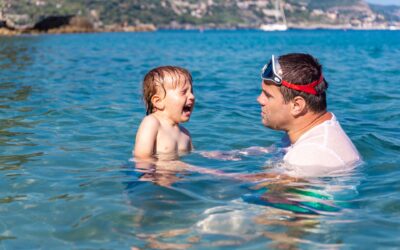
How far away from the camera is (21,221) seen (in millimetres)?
4316

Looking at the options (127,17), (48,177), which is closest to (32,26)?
(127,17)

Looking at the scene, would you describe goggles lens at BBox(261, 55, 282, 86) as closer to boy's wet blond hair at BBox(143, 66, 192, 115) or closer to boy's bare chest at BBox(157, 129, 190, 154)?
boy's wet blond hair at BBox(143, 66, 192, 115)

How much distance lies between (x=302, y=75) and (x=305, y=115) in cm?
36

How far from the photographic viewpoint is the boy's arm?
225 inches

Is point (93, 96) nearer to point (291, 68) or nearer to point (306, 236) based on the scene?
point (291, 68)

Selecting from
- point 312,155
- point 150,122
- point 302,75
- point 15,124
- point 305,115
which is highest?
point 302,75

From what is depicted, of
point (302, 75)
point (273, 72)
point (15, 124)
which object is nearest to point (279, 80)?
point (273, 72)

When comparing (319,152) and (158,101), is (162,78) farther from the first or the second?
(319,152)

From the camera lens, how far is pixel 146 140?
573 centimetres

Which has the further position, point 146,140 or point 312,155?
point 146,140

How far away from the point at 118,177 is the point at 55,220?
4.11ft

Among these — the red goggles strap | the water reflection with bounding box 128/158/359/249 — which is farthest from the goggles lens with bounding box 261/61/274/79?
the water reflection with bounding box 128/158/359/249

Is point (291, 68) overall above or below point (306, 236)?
above

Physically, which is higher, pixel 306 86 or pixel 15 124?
pixel 306 86
